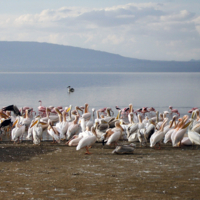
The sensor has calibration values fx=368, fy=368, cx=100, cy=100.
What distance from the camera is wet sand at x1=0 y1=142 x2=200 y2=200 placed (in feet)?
18.2

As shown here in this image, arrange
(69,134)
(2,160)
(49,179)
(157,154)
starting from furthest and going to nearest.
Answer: (69,134), (157,154), (2,160), (49,179)

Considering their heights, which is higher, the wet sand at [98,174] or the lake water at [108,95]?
the lake water at [108,95]

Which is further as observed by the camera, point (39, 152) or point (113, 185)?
point (39, 152)

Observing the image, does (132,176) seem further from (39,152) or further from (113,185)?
(39,152)

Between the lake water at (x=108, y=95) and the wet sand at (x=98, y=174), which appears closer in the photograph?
the wet sand at (x=98, y=174)

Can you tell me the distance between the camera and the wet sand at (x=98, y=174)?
5.54m

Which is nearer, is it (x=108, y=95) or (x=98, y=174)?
(x=98, y=174)

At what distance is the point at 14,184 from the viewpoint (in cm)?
608

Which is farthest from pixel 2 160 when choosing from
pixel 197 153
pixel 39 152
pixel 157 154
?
pixel 197 153

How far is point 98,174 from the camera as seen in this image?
265 inches

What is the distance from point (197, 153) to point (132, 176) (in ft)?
9.55

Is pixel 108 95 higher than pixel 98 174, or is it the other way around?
pixel 108 95

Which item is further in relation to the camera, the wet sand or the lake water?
the lake water

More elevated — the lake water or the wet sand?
the lake water
